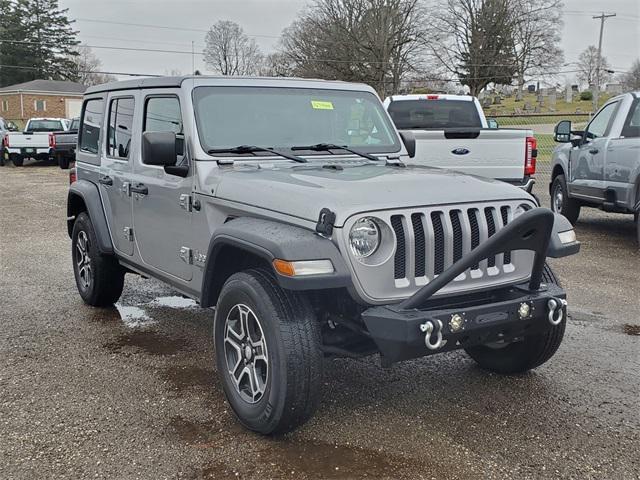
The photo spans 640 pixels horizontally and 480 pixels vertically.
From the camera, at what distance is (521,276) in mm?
3777

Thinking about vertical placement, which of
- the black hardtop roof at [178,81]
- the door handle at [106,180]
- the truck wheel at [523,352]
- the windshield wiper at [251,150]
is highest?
the black hardtop roof at [178,81]

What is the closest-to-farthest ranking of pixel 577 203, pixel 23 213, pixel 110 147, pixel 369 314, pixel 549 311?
1. pixel 369 314
2. pixel 549 311
3. pixel 110 147
4. pixel 577 203
5. pixel 23 213

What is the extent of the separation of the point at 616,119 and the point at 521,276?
241 inches

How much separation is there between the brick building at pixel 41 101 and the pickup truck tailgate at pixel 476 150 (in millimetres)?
59348

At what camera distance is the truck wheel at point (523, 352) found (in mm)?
4113

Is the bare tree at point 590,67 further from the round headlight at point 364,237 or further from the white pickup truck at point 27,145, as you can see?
the round headlight at point 364,237

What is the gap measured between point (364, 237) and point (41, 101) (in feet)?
215

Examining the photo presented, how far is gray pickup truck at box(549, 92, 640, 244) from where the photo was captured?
841cm

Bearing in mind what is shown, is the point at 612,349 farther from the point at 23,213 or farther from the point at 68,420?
the point at 23,213

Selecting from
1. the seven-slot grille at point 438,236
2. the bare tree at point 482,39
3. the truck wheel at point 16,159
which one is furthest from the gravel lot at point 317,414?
the bare tree at point 482,39

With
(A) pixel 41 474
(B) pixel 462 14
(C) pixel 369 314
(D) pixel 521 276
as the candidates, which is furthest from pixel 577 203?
(B) pixel 462 14

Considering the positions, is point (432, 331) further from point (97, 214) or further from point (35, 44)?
point (35, 44)

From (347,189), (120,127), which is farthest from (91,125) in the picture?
(347,189)

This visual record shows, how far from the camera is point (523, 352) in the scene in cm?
430
